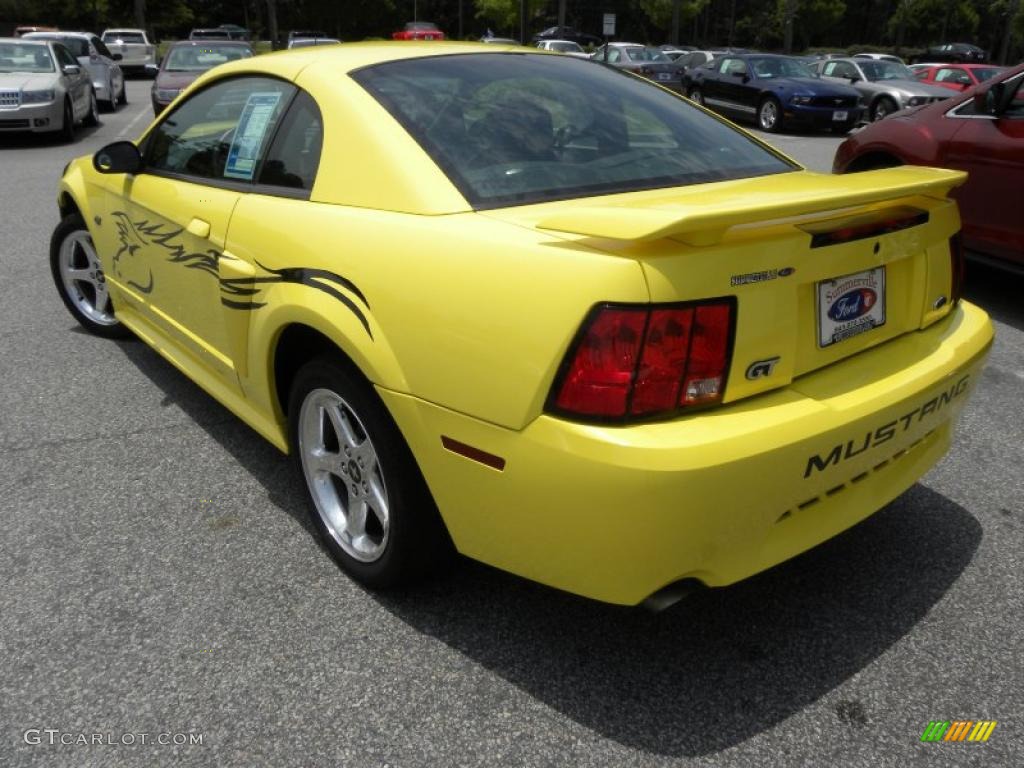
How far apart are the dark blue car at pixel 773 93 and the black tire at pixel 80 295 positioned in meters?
14.1

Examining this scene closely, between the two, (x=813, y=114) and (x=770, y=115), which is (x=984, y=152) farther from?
(x=770, y=115)

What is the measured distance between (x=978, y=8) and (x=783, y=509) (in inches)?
3013

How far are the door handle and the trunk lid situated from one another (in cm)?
128

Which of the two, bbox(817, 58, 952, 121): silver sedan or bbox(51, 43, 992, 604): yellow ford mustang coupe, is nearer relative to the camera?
bbox(51, 43, 992, 604): yellow ford mustang coupe

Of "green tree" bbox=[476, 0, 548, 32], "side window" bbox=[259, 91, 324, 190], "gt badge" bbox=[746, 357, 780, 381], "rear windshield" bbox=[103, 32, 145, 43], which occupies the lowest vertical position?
"gt badge" bbox=[746, 357, 780, 381]

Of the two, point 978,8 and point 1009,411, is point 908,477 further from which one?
point 978,8

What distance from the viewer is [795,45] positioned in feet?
226

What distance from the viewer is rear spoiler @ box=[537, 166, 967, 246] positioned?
1743 mm

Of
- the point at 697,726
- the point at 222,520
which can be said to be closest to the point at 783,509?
the point at 697,726

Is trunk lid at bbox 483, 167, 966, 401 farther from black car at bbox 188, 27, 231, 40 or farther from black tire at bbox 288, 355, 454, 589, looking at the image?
black car at bbox 188, 27, 231, 40

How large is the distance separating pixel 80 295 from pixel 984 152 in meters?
5.36

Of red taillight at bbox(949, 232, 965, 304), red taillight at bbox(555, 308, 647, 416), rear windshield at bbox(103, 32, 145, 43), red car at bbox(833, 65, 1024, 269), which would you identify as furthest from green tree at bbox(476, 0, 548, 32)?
red taillight at bbox(555, 308, 647, 416)

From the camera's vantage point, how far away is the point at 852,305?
218 centimetres

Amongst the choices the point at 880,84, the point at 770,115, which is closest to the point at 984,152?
the point at 770,115
